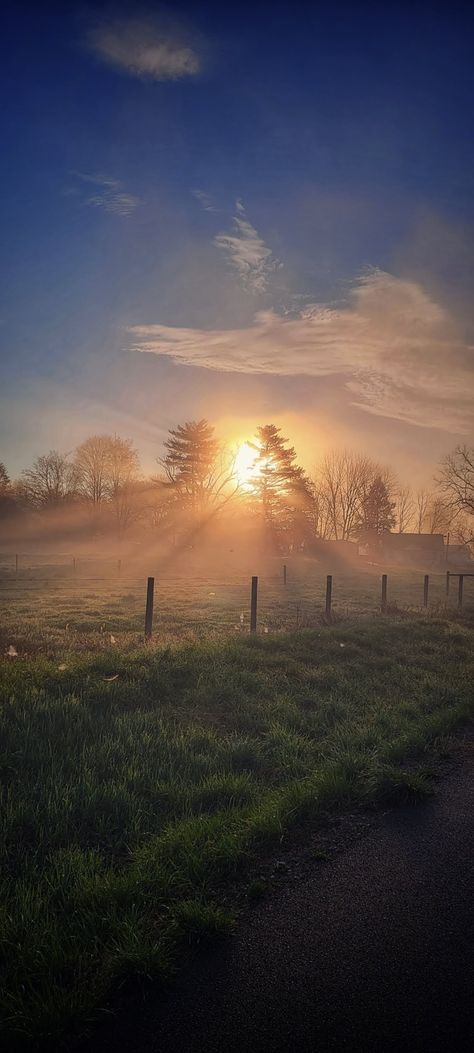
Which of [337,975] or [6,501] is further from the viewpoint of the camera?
[6,501]

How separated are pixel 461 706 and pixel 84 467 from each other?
6553 cm

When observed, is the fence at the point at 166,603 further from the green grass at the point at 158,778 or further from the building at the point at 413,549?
the building at the point at 413,549

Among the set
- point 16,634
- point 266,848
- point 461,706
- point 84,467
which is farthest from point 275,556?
point 266,848

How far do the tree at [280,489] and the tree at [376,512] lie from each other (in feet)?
68.8

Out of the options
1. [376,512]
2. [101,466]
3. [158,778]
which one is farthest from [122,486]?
[158,778]

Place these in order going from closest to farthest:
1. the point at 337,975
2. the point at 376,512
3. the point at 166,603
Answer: the point at 337,975 < the point at 166,603 < the point at 376,512

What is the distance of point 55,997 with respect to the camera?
2791mm

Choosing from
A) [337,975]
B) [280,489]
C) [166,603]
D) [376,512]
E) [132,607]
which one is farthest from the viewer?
[376,512]

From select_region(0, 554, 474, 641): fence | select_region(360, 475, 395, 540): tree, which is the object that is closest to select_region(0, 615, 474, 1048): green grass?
select_region(0, 554, 474, 641): fence

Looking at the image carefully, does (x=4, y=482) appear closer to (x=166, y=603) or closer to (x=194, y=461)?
(x=194, y=461)

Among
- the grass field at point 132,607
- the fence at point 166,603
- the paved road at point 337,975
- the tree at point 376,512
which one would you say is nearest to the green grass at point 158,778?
the paved road at point 337,975

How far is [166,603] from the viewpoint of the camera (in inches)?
866

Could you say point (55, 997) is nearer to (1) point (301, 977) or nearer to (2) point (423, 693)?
(1) point (301, 977)

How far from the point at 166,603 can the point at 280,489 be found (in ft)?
136
